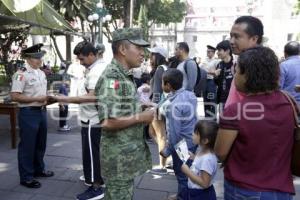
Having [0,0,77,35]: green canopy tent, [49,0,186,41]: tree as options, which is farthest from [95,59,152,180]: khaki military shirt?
[49,0,186,41]: tree

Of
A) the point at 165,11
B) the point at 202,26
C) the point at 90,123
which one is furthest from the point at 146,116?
the point at 202,26

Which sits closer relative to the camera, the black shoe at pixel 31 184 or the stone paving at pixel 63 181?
the stone paving at pixel 63 181

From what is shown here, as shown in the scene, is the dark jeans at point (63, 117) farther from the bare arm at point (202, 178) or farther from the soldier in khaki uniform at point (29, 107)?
the bare arm at point (202, 178)

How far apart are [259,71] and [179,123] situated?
77.0 inches

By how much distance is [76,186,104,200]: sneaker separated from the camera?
4.01 m

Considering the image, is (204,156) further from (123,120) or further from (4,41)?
(4,41)

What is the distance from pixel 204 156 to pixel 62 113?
570cm

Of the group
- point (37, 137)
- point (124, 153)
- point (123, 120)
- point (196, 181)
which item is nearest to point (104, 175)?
point (124, 153)

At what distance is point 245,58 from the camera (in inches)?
73.5

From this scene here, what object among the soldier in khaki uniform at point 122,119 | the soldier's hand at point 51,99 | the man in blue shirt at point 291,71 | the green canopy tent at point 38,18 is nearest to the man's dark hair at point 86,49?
the soldier's hand at point 51,99

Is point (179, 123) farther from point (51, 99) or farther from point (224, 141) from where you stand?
point (224, 141)

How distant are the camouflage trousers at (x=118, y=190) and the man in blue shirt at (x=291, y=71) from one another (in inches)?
125

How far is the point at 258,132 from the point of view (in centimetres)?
181

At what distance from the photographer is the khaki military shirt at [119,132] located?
237 cm
